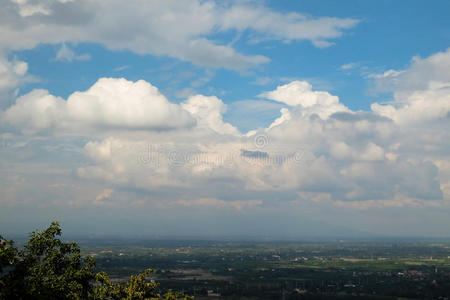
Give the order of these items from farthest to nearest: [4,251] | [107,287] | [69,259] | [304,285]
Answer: [304,285] < [69,259] < [107,287] < [4,251]

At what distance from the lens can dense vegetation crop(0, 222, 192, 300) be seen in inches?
1230

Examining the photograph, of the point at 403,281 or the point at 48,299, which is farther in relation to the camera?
the point at 403,281

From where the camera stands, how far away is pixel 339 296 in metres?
162

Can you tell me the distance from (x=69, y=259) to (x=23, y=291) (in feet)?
19.8

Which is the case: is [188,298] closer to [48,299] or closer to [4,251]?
[48,299]

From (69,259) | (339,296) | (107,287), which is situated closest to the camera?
(107,287)

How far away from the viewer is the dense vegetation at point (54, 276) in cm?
3125

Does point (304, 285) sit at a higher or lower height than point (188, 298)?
lower

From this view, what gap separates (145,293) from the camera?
105 feet

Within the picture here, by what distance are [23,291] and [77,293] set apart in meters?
4.10

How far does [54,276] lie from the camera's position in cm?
3525

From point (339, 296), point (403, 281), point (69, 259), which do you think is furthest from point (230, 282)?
point (69, 259)

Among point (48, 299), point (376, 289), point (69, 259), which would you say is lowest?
point (376, 289)

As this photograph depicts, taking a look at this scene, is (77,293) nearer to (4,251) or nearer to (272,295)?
(4,251)
